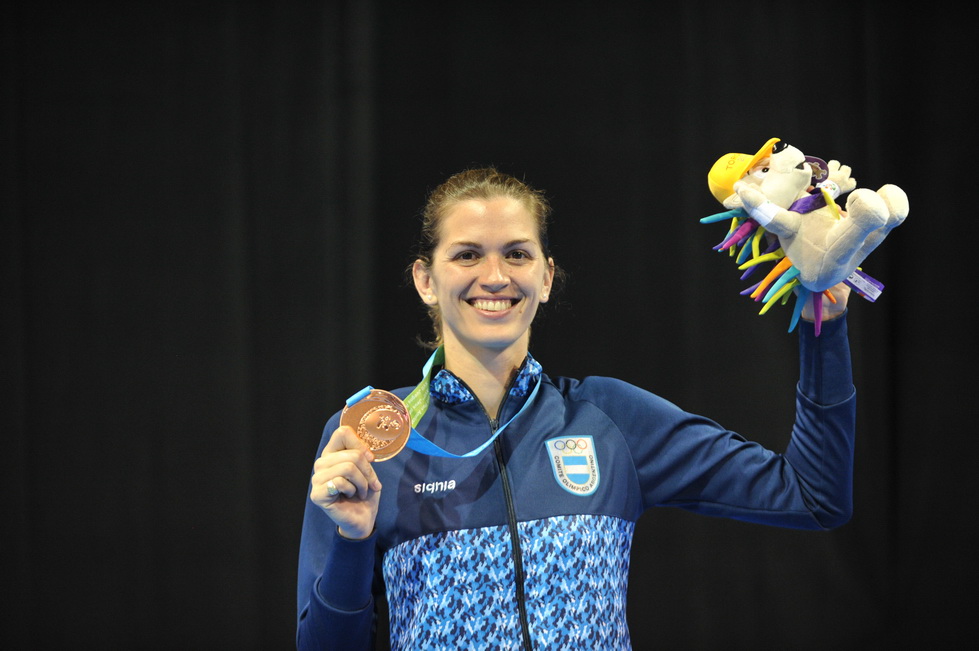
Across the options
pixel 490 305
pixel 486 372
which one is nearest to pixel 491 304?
pixel 490 305

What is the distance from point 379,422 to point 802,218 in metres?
0.71

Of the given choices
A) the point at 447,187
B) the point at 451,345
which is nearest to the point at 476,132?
the point at 447,187

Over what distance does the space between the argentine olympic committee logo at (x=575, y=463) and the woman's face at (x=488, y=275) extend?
0.66ft

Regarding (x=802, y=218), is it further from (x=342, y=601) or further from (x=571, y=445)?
(x=342, y=601)

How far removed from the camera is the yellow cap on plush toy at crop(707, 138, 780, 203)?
141cm

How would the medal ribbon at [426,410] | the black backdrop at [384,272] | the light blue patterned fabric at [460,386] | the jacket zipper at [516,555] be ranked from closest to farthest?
1. the jacket zipper at [516,555]
2. the medal ribbon at [426,410]
3. the light blue patterned fabric at [460,386]
4. the black backdrop at [384,272]

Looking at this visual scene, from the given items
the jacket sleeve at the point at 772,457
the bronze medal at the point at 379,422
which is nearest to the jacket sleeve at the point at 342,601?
the bronze medal at the point at 379,422

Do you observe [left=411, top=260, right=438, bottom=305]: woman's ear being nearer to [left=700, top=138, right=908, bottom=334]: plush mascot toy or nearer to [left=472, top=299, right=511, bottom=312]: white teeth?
[left=472, top=299, right=511, bottom=312]: white teeth

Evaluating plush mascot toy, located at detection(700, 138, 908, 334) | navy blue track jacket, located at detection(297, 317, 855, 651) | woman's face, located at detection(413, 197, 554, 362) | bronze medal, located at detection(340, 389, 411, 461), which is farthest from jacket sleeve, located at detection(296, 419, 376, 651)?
plush mascot toy, located at detection(700, 138, 908, 334)

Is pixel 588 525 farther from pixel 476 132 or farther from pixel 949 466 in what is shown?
pixel 949 466

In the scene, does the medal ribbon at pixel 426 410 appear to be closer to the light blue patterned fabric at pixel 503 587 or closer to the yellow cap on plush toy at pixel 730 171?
the light blue patterned fabric at pixel 503 587

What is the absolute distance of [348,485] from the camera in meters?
1.32

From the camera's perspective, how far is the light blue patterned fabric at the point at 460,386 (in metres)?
1.63

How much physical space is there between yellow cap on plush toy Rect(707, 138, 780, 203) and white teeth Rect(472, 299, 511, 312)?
1.37ft
